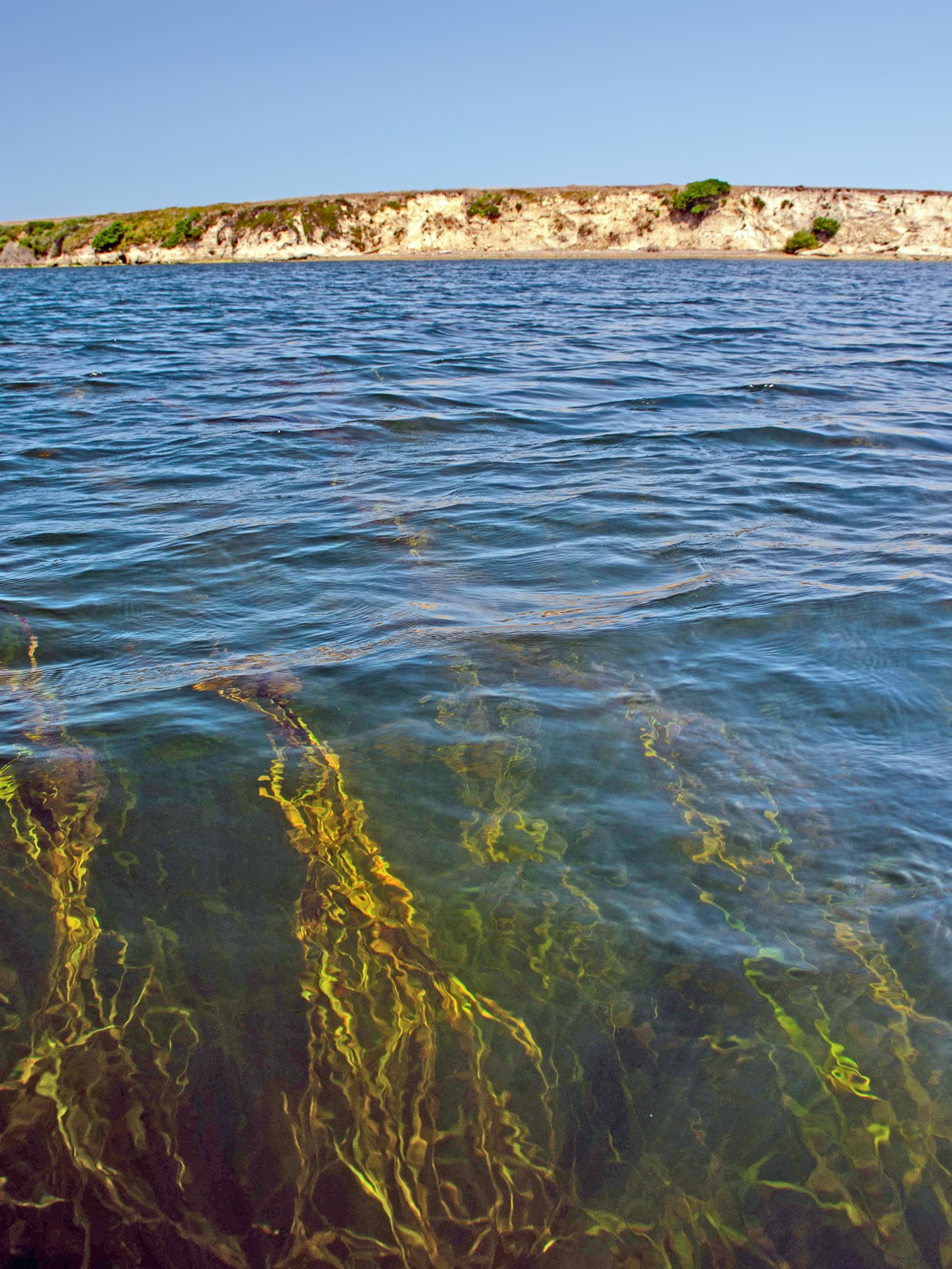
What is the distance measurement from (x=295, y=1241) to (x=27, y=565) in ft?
14.3

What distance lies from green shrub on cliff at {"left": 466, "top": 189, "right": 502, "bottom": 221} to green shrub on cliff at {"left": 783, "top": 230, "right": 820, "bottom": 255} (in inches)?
868

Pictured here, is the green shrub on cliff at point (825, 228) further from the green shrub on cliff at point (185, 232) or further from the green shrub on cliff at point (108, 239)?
the green shrub on cliff at point (108, 239)

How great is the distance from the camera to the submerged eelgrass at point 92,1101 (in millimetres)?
1769

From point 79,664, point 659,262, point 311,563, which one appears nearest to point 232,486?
point 311,563

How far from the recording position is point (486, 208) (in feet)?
224

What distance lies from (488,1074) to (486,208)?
7443 cm

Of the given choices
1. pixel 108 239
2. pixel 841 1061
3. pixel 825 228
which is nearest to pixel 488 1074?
pixel 841 1061

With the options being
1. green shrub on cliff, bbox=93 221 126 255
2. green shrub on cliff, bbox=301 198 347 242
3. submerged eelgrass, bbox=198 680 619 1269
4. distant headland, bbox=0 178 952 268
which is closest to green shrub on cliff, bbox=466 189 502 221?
distant headland, bbox=0 178 952 268

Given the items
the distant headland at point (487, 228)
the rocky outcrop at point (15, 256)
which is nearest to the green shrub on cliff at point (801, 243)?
the distant headland at point (487, 228)

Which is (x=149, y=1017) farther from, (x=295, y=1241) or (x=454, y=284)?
(x=454, y=284)

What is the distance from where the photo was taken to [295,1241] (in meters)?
1.77

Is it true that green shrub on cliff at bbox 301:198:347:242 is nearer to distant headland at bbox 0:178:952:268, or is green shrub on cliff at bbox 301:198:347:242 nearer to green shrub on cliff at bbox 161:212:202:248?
distant headland at bbox 0:178:952:268

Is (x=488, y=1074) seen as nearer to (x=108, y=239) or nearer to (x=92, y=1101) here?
(x=92, y=1101)

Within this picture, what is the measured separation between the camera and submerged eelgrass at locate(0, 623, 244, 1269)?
177cm
